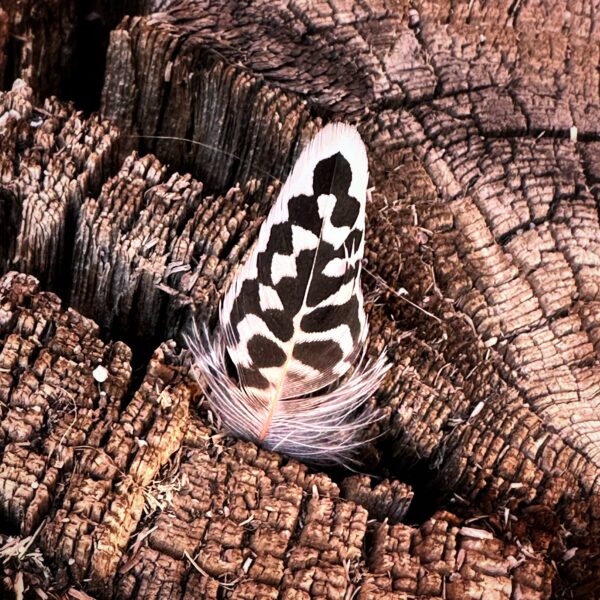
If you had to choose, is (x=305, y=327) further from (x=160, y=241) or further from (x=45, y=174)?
(x=45, y=174)

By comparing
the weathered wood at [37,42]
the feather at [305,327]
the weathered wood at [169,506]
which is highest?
the weathered wood at [37,42]

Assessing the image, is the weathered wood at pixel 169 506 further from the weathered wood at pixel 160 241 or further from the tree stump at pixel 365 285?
the weathered wood at pixel 160 241

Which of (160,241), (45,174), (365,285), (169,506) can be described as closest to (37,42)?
(45,174)

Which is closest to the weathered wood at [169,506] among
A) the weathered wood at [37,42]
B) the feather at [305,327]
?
the feather at [305,327]

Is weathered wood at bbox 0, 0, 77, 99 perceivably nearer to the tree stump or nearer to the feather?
the tree stump

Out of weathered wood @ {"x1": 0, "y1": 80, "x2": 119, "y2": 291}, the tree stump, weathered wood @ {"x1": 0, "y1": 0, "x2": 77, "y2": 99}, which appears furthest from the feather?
weathered wood @ {"x1": 0, "y1": 0, "x2": 77, "y2": 99}
